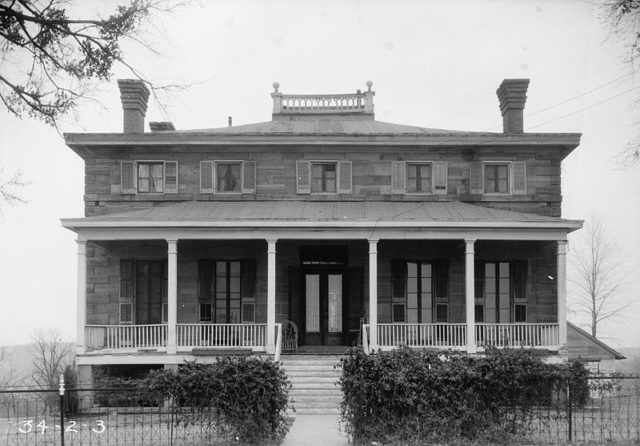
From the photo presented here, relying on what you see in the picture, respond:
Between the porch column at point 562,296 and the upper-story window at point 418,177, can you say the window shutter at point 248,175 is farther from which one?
the porch column at point 562,296

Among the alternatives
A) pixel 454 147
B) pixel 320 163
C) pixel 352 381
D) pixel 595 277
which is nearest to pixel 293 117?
pixel 320 163

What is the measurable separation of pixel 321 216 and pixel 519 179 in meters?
6.20

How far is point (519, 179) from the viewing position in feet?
76.0

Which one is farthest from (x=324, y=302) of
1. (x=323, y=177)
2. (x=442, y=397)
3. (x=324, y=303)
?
(x=442, y=397)

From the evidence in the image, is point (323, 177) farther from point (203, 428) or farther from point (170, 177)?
point (203, 428)

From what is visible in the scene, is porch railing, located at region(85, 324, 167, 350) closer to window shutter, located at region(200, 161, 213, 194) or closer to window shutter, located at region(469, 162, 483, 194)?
window shutter, located at region(200, 161, 213, 194)

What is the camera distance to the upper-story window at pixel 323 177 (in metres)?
23.2

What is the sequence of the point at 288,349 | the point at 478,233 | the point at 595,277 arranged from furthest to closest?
the point at 595,277 → the point at 288,349 → the point at 478,233

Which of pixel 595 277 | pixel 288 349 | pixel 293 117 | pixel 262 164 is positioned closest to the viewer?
pixel 288 349

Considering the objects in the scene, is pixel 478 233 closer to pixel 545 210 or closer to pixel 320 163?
pixel 545 210

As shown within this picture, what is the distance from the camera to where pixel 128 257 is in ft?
74.7

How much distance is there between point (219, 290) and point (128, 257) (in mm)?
2754

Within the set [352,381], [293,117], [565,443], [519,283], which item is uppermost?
[293,117]

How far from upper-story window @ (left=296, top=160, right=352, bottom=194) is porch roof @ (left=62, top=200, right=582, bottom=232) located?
1.42 feet
